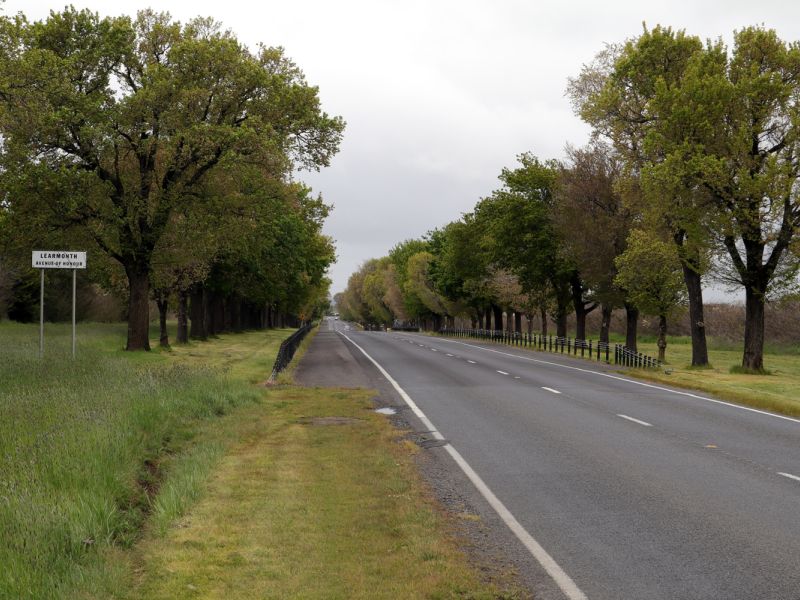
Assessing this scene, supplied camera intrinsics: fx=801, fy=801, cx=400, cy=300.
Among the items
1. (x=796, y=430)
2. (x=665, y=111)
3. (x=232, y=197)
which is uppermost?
(x=665, y=111)

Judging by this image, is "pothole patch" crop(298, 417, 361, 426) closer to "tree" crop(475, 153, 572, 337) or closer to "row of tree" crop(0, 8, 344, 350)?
"row of tree" crop(0, 8, 344, 350)

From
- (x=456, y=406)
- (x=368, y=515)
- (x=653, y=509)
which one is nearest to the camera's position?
(x=368, y=515)

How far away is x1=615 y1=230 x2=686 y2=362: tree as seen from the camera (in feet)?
114

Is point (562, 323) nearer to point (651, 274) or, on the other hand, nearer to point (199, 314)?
point (651, 274)

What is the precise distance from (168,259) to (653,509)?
89.8 feet

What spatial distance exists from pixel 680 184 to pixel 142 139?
20339 millimetres

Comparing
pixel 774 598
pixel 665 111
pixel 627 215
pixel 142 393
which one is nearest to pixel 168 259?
pixel 142 393

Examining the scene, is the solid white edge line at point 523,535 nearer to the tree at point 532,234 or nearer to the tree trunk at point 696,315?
the tree trunk at point 696,315

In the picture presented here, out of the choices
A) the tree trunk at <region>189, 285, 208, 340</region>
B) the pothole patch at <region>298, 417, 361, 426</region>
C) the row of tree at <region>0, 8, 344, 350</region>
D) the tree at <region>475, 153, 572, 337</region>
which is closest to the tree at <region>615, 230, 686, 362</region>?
the tree at <region>475, 153, 572, 337</region>

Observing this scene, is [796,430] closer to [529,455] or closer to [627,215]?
[529,455]

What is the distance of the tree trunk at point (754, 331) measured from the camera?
31.3 meters

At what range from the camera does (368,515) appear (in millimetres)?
7930

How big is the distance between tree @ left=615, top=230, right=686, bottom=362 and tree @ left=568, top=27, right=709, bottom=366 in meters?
0.79

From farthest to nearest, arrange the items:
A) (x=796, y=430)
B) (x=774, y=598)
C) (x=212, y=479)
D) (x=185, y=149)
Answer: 1. (x=185, y=149)
2. (x=796, y=430)
3. (x=212, y=479)
4. (x=774, y=598)
